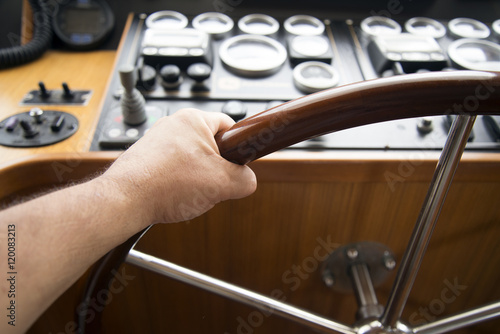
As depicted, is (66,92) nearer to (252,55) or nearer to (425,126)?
(252,55)

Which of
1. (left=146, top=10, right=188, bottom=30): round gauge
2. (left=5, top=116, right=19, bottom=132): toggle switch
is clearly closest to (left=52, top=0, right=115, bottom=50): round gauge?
(left=146, top=10, right=188, bottom=30): round gauge

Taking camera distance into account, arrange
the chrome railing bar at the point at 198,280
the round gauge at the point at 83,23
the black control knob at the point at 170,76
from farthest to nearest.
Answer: the round gauge at the point at 83,23 < the black control knob at the point at 170,76 < the chrome railing bar at the point at 198,280

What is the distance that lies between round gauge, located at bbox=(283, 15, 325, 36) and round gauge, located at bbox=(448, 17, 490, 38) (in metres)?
0.35

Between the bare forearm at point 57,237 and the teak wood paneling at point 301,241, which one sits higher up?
the bare forearm at point 57,237

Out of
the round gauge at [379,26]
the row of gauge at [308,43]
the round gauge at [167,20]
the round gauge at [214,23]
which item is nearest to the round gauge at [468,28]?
the row of gauge at [308,43]

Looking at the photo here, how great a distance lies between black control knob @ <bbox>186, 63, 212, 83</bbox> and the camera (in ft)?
2.82

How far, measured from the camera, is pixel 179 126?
525 millimetres

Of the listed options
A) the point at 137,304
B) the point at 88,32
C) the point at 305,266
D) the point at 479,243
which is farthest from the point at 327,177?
the point at 88,32

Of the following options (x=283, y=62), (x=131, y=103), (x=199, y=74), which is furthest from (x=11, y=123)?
(x=283, y=62)

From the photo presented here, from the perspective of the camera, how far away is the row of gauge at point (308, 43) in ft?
3.00

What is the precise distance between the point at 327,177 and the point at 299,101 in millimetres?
335

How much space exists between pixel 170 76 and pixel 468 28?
32.1 inches

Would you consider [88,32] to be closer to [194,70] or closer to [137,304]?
[194,70]

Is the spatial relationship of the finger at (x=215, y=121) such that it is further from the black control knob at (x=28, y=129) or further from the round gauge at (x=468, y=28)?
the round gauge at (x=468, y=28)
